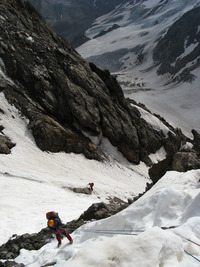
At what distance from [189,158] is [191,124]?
63750mm

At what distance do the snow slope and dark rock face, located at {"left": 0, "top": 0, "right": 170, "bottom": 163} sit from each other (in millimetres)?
1378

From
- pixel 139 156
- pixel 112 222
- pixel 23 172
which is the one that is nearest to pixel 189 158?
pixel 112 222

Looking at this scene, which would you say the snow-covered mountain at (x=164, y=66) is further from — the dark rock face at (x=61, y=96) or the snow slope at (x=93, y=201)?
A: the snow slope at (x=93, y=201)

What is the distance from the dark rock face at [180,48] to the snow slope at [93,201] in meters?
97.9

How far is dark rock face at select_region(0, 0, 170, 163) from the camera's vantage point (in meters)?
33.0

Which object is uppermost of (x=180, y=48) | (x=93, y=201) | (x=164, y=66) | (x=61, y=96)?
(x=61, y=96)

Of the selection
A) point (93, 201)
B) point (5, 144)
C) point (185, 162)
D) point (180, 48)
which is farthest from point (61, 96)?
point (180, 48)

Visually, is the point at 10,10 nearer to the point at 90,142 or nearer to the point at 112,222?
the point at 90,142

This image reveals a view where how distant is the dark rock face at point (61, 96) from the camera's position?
33.0 m

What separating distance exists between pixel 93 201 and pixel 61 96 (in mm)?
17060

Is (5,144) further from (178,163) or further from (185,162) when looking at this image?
(185,162)

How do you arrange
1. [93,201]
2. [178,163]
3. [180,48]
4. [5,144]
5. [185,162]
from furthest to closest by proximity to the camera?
[180,48] < [5,144] < [93,201] < [178,163] < [185,162]

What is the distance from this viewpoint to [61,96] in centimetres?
3622

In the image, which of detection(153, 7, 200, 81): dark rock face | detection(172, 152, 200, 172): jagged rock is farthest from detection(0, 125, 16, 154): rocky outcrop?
detection(153, 7, 200, 81): dark rock face
